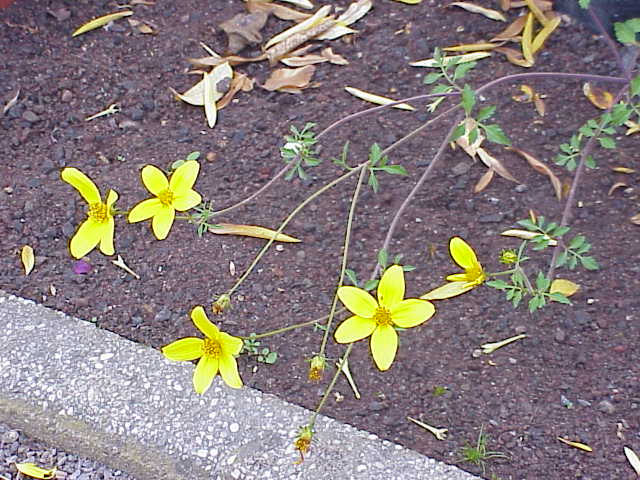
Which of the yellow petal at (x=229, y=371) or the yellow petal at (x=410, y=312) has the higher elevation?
the yellow petal at (x=410, y=312)

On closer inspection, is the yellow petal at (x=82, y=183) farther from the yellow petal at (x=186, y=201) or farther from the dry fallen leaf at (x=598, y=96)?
the dry fallen leaf at (x=598, y=96)

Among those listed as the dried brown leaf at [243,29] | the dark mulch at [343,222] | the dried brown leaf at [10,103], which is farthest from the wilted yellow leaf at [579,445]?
the dried brown leaf at [10,103]

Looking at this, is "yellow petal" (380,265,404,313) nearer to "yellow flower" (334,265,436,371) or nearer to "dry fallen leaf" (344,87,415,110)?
"yellow flower" (334,265,436,371)

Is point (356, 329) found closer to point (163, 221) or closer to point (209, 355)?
point (209, 355)

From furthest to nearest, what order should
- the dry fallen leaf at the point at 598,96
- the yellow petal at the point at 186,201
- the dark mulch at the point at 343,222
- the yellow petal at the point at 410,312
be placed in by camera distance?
the dry fallen leaf at the point at 598,96 → the dark mulch at the point at 343,222 → the yellow petal at the point at 186,201 → the yellow petal at the point at 410,312

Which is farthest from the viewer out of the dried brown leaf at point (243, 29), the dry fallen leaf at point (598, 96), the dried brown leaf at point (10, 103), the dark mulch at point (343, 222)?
the dried brown leaf at point (243, 29)

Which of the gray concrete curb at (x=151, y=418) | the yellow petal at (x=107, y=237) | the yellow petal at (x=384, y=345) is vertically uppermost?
the yellow petal at (x=107, y=237)

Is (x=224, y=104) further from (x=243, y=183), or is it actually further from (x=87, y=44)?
(x=87, y=44)

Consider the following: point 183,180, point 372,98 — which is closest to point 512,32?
point 372,98
